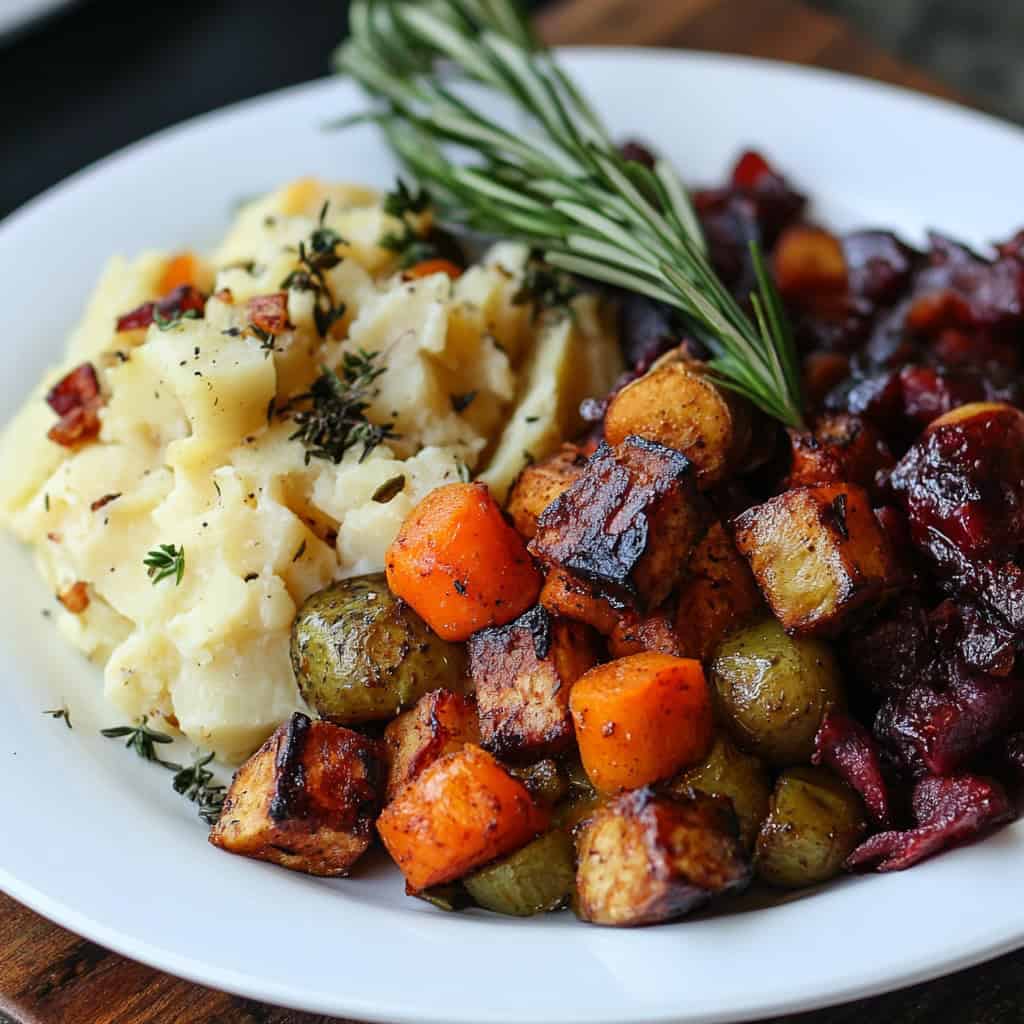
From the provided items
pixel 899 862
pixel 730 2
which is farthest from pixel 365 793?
pixel 730 2

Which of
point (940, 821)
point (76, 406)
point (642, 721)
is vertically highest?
point (76, 406)

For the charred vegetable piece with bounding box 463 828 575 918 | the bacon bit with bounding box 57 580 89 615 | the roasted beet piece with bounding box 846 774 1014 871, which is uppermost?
the bacon bit with bounding box 57 580 89 615

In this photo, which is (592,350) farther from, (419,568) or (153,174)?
(153,174)

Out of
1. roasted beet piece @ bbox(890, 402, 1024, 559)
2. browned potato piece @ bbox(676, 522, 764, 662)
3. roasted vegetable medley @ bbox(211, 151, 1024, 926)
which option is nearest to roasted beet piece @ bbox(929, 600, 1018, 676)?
roasted vegetable medley @ bbox(211, 151, 1024, 926)

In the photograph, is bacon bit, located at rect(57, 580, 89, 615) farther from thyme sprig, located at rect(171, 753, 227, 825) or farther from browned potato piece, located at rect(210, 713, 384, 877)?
browned potato piece, located at rect(210, 713, 384, 877)

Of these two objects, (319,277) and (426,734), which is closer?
(426,734)

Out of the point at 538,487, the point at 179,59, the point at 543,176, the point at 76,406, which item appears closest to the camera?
→ the point at 538,487

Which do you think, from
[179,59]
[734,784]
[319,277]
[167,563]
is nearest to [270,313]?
[319,277]

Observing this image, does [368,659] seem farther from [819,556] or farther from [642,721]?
[819,556]
